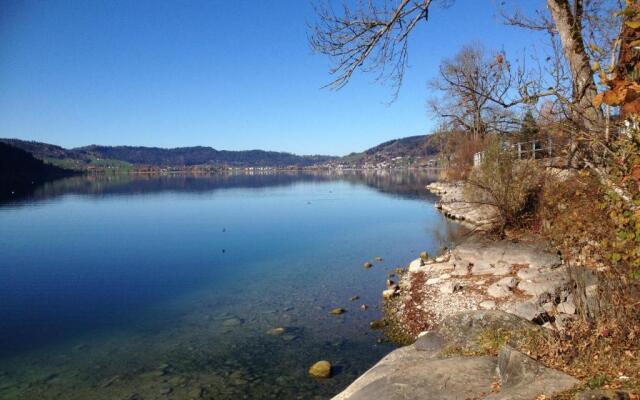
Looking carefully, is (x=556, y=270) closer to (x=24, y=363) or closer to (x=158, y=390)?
(x=158, y=390)

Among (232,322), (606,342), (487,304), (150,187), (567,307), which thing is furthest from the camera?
(150,187)

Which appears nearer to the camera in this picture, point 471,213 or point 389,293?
point 389,293

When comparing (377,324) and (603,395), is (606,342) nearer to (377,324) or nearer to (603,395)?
(603,395)

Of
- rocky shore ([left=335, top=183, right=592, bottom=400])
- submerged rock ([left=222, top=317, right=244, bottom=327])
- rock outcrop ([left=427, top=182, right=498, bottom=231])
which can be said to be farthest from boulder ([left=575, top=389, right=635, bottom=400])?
rock outcrop ([left=427, top=182, right=498, bottom=231])

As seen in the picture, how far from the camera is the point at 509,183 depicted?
18.2 metres

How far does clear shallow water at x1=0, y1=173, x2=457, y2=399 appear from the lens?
33.5 ft

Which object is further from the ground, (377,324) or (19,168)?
(19,168)

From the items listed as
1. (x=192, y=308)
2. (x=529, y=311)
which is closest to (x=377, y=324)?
(x=529, y=311)

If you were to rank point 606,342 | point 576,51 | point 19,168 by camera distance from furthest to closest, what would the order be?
point 19,168 → point 576,51 → point 606,342

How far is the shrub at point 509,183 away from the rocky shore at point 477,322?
1.22m

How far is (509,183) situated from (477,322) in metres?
12.4

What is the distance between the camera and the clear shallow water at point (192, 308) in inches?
402

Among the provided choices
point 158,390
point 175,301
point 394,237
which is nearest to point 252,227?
point 394,237

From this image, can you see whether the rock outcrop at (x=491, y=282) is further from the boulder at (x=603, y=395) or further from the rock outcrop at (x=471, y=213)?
the boulder at (x=603, y=395)
